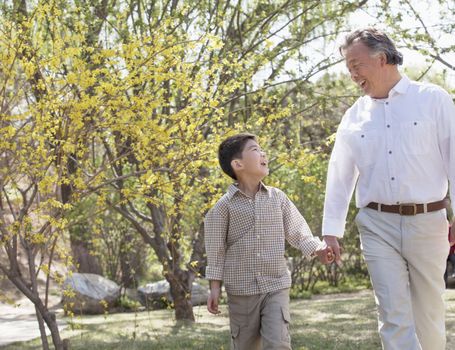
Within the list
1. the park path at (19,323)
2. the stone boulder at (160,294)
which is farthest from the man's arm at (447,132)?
the stone boulder at (160,294)

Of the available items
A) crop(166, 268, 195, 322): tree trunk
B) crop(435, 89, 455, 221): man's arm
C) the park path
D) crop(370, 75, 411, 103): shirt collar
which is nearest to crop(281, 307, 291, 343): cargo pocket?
crop(435, 89, 455, 221): man's arm

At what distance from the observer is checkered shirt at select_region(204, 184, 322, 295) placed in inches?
188

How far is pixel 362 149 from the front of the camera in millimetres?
4281

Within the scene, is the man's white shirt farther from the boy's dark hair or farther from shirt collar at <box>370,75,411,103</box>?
the boy's dark hair

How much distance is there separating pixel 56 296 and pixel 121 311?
316cm

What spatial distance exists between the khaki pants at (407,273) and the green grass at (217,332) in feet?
8.93

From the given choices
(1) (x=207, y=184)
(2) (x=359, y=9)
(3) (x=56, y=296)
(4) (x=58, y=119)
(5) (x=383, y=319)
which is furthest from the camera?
(3) (x=56, y=296)

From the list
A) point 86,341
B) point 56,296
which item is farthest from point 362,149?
point 56,296

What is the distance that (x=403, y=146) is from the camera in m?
4.16

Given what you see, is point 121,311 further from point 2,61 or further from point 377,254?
point 377,254

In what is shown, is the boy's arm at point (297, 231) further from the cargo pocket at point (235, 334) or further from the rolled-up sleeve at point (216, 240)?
the cargo pocket at point (235, 334)

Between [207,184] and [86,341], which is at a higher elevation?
[207,184]

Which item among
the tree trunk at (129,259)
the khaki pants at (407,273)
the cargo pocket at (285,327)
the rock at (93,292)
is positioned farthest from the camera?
the tree trunk at (129,259)

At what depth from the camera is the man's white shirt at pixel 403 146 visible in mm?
4137
